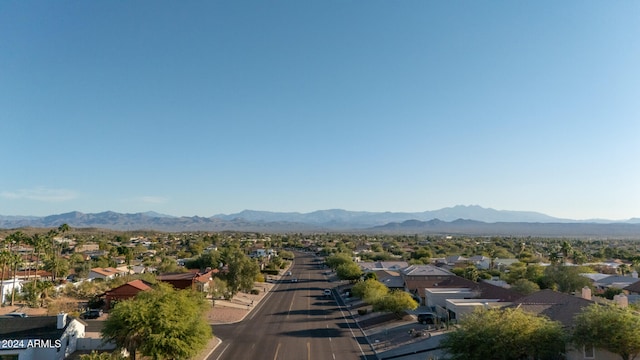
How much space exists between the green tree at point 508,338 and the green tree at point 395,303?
2706 centimetres

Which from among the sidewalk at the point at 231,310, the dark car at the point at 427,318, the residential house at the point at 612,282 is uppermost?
the residential house at the point at 612,282

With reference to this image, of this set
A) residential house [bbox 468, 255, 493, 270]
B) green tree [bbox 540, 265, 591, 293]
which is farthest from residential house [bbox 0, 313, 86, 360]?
residential house [bbox 468, 255, 493, 270]

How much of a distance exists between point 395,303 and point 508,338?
29.8 meters

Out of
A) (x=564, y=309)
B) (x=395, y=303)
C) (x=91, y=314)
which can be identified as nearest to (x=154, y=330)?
(x=91, y=314)

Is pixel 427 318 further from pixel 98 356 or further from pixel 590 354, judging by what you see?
pixel 98 356

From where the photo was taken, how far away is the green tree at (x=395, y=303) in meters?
59.2

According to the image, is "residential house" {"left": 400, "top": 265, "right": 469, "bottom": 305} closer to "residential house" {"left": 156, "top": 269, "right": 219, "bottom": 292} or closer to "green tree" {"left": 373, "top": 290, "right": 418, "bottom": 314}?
"green tree" {"left": 373, "top": 290, "right": 418, "bottom": 314}

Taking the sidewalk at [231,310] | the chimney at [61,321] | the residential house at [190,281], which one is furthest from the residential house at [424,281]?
the chimney at [61,321]

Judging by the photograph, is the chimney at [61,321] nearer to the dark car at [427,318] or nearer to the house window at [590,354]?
the dark car at [427,318]

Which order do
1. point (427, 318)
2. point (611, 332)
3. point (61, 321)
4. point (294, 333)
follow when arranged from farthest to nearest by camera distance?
point (427, 318), point (294, 333), point (61, 321), point (611, 332)

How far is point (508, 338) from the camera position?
3022 centimetres

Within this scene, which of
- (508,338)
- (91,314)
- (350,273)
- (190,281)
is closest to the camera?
(508,338)

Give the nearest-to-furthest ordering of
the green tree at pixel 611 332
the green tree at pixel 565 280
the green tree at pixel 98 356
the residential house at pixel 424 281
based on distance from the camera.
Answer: the green tree at pixel 611 332
the green tree at pixel 98 356
the green tree at pixel 565 280
the residential house at pixel 424 281

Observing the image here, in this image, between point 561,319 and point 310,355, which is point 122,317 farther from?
point 561,319
